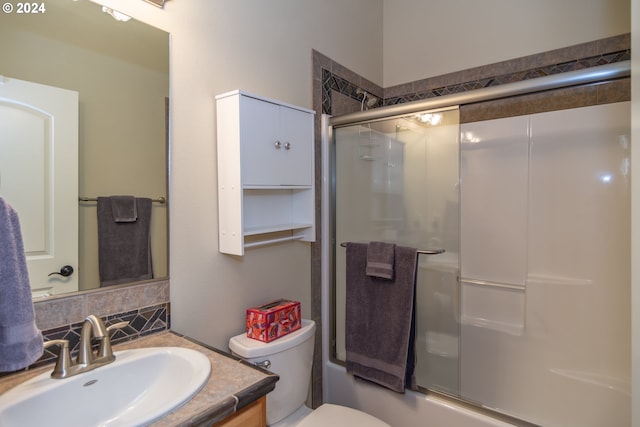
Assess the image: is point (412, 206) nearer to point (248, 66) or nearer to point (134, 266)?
point (248, 66)

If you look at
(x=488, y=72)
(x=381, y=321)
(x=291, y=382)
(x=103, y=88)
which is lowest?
(x=291, y=382)

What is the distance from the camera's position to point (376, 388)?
176cm

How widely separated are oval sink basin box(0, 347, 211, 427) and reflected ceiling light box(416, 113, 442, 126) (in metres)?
1.40

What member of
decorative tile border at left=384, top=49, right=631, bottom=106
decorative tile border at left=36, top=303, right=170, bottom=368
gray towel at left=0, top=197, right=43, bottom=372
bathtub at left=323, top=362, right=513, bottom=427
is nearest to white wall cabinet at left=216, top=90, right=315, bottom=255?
decorative tile border at left=36, top=303, right=170, bottom=368

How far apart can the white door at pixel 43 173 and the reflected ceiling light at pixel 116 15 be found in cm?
29

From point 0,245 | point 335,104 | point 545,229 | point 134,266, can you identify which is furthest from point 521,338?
point 0,245

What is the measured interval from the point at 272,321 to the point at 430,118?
3.92 feet

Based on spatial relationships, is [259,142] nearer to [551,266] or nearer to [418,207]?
[418,207]

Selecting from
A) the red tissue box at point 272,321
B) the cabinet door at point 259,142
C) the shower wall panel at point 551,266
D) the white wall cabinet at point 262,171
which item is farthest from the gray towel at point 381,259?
the shower wall panel at point 551,266

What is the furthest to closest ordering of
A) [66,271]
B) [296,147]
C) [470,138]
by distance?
[470,138] → [296,147] → [66,271]

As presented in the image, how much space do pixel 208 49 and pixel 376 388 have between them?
1.74 meters

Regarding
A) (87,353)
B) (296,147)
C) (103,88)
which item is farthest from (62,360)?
(296,147)

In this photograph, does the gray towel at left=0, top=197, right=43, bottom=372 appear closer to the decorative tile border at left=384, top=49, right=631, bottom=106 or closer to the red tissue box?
the red tissue box

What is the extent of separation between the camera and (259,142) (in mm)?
1389
